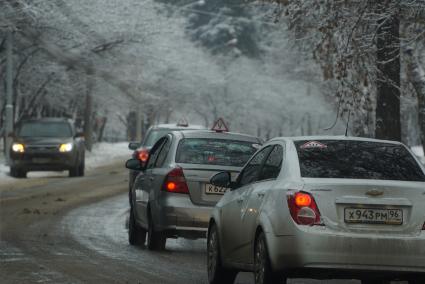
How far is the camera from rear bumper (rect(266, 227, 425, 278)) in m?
8.49

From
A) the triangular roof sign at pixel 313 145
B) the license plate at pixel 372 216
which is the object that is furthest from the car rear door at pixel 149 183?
the license plate at pixel 372 216

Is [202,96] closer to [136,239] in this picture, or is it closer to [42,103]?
[42,103]

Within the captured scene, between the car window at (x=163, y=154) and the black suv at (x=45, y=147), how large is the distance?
19.1 metres

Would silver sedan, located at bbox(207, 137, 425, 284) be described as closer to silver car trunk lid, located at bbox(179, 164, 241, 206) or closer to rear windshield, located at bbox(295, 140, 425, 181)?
rear windshield, located at bbox(295, 140, 425, 181)

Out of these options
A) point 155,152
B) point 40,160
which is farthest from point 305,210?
point 40,160

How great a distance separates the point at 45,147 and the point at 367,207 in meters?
25.5

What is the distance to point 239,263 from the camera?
391 inches

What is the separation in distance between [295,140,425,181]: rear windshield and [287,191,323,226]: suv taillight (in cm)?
29

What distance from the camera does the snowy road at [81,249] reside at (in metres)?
11.1

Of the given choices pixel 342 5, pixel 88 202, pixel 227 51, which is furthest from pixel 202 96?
pixel 342 5

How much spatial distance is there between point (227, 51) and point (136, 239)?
8812 cm

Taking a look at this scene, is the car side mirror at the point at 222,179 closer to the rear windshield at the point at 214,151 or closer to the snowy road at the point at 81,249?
the snowy road at the point at 81,249

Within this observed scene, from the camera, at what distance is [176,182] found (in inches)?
528

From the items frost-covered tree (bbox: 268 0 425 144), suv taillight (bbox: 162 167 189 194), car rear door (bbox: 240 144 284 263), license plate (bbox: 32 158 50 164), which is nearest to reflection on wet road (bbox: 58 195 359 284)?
suv taillight (bbox: 162 167 189 194)
